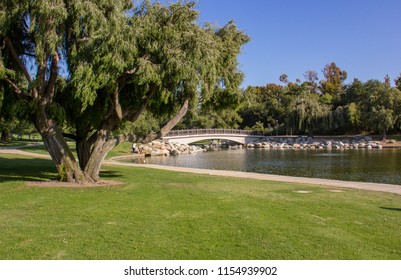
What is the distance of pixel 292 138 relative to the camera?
6625 centimetres

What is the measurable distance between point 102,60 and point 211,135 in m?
50.9

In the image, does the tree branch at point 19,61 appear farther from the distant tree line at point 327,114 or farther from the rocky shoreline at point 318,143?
the rocky shoreline at point 318,143

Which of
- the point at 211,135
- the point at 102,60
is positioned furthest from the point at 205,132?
the point at 102,60

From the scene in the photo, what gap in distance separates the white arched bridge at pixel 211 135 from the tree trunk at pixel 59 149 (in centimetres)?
4154

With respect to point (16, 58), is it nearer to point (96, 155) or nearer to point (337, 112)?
point (96, 155)

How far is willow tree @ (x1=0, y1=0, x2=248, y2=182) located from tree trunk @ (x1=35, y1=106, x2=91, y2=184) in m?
0.03

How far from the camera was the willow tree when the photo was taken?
10945mm

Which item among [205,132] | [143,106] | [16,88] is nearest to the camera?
[16,88]

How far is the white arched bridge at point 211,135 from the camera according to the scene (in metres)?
56.8

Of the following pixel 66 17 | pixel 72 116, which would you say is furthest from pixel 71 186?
pixel 66 17

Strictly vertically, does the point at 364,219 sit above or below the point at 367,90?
below

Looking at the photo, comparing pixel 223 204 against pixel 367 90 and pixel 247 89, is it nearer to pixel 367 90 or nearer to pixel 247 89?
pixel 247 89

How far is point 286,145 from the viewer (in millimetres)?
58875
